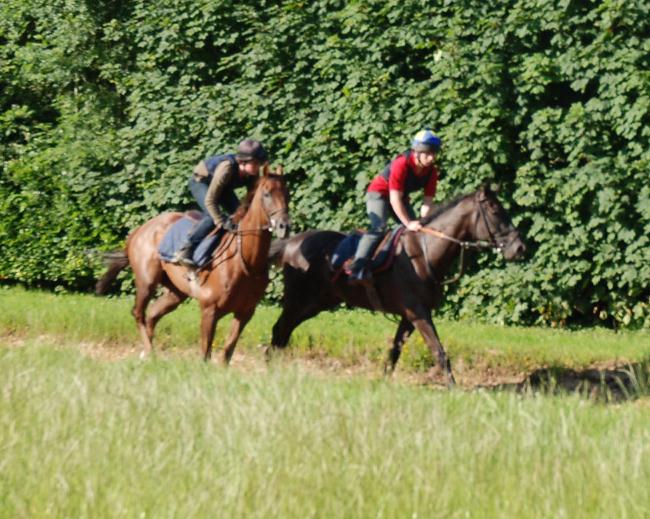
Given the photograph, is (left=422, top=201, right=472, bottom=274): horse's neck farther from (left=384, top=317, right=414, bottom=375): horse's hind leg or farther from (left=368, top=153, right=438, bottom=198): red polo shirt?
(left=384, top=317, right=414, bottom=375): horse's hind leg

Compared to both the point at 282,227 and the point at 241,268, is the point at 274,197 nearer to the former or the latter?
the point at 282,227

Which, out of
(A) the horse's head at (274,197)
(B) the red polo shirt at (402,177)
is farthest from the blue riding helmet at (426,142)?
(A) the horse's head at (274,197)

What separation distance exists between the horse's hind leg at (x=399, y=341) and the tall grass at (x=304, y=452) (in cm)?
365

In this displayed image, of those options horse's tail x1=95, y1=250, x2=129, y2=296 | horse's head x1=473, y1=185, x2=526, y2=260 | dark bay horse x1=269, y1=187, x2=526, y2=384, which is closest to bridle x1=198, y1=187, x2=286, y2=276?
dark bay horse x1=269, y1=187, x2=526, y2=384

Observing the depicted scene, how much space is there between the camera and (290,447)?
707 cm

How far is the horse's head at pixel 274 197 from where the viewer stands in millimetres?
11547

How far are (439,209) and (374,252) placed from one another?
2.47 ft

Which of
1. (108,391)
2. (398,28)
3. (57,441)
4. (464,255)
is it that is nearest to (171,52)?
(398,28)

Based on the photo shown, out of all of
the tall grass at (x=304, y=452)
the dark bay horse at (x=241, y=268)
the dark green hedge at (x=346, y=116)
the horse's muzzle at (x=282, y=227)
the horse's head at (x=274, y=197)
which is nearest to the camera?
the tall grass at (x=304, y=452)

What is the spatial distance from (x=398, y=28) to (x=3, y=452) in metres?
11.0

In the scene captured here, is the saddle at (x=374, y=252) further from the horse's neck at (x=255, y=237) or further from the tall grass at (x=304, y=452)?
the tall grass at (x=304, y=452)

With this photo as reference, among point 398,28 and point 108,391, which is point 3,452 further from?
point 398,28

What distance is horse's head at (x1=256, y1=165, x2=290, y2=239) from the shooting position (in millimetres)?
11547

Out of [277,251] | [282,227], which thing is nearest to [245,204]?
[282,227]
